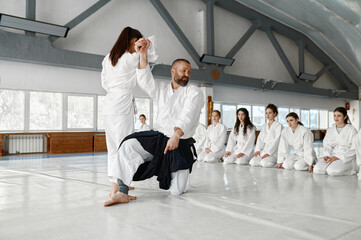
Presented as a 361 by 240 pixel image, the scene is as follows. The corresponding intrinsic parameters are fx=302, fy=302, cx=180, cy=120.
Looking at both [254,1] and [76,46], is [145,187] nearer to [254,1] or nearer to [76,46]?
[76,46]

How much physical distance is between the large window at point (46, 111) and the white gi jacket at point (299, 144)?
6703mm

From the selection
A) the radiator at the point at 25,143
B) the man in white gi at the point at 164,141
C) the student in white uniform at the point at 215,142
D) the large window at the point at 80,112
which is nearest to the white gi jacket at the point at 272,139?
the student in white uniform at the point at 215,142

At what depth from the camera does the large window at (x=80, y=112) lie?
945 cm

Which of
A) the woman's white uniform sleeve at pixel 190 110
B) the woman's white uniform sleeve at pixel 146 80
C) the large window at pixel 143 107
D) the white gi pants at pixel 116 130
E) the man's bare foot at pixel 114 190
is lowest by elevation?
the man's bare foot at pixel 114 190

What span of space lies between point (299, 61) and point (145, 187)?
14504 millimetres

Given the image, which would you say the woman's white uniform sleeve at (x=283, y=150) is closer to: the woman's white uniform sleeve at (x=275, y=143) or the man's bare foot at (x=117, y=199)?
the woman's white uniform sleeve at (x=275, y=143)

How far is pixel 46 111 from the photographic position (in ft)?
29.6

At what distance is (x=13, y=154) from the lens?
27.8 ft

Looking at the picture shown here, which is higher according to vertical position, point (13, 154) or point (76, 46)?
point (76, 46)

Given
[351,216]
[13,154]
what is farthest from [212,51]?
[351,216]

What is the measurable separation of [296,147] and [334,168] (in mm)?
915

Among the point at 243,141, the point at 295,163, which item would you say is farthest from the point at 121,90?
the point at 243,141

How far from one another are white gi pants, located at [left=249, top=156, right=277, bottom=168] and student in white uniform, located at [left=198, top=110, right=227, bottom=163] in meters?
0.86

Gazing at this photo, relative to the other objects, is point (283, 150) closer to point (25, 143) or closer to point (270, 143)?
point (270, 143)
